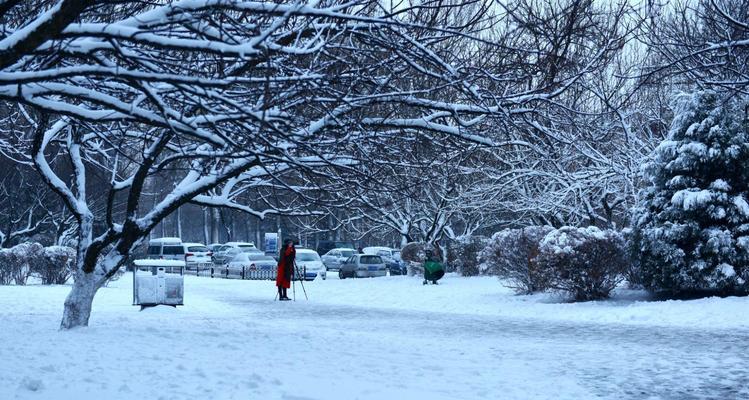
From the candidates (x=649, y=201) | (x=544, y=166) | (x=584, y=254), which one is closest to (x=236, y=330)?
(x=584, y=254)

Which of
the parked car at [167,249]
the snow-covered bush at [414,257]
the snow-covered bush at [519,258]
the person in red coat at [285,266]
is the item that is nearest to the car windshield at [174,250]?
the parked car at [167,249]

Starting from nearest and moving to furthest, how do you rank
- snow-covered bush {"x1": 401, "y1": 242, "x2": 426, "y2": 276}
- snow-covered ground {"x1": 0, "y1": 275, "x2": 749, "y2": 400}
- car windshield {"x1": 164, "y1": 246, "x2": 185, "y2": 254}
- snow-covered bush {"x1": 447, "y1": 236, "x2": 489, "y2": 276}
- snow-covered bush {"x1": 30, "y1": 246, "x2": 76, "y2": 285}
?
snow-covered ground {"x1": 0, "y1": 275, "x2": 749, "y2": 400}
snow-covered bush {"x1": 30, "y1": 246, "x2": 76, "y2": 285}
snow-covered bush {"x1": 447, "y1": 236, "x2": 489, "y2": 276}
snow-covered bush {"x1": 401, "y1": 242, "x2": 426, "y2": 276}
car windshield {"x1": 164, "y1": 246, "x2": 185, "y2": 254}

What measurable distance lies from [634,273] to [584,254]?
1.90 meters

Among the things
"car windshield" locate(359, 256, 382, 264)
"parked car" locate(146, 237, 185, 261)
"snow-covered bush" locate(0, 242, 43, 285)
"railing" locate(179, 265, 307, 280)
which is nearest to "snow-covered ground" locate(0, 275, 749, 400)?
"snow-covered bush" locate(0, 242, 43, 285)

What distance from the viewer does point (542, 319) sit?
63.9 feet

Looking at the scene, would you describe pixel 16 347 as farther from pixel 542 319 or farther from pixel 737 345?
pixel 542 319

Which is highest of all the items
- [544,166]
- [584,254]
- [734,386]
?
[544,166]

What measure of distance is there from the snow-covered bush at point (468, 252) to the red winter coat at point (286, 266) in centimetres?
878

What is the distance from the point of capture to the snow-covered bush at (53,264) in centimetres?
3247

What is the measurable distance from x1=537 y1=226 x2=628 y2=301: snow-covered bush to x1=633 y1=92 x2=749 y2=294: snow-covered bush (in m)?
0.62

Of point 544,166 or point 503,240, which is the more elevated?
point 544,166

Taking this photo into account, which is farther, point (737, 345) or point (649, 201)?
point (649, 201)

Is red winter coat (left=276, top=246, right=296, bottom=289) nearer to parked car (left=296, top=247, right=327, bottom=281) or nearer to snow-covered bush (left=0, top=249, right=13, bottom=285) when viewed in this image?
snow-covered bush (left=0, top=249, right=13, bottom=285)

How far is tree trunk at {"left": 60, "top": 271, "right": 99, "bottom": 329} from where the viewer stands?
13398 millimetres
